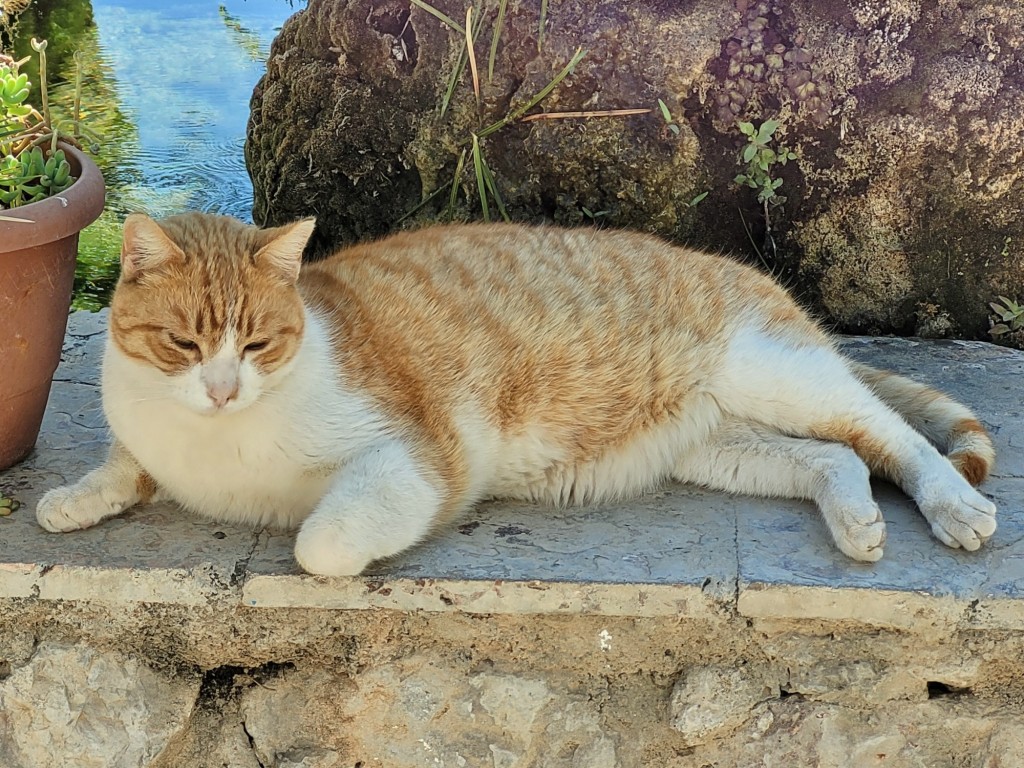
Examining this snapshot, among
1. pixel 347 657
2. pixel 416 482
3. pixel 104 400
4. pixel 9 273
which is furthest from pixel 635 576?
pixel 9 273

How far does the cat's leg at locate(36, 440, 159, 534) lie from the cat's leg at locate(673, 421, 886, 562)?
1200mm

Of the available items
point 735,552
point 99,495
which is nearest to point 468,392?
point 735,552

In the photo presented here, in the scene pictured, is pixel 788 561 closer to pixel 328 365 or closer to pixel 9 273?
pixel 328 365

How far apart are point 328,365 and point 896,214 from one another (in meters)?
1.81

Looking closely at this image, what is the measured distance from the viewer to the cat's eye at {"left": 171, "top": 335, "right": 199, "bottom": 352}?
7.08ft

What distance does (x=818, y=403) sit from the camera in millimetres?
2629

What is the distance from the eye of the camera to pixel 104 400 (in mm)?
2377

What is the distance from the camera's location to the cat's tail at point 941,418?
8.29 ft

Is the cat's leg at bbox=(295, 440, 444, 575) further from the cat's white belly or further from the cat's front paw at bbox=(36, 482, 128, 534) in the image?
the cat's front paw at bbox=(36, 482, 128, 534)

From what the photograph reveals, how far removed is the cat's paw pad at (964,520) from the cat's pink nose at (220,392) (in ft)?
4.69

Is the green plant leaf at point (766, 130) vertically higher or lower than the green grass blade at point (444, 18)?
higher

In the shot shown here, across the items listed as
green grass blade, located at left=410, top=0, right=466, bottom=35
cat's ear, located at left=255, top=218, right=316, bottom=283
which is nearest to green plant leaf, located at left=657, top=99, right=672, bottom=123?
green grass blade, located at left=410, top=0, right=466, bottom=35

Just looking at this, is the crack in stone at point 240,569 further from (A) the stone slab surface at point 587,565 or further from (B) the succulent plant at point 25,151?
(B) the succulent plant at point 25,151

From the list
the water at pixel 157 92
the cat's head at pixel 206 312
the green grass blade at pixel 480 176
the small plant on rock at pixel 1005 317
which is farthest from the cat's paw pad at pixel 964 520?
the water at pixel 157 92
